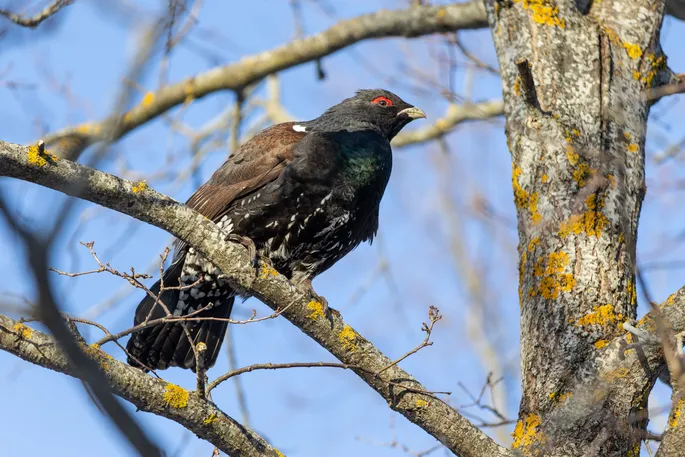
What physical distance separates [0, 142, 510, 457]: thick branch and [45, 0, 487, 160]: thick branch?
8.27 ft

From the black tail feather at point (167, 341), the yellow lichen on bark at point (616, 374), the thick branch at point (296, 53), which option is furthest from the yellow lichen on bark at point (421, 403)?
the thick branch at point (296, 53)

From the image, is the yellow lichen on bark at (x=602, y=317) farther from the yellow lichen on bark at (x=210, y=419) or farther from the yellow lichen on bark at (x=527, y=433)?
the yellow lichen on bark at (x=210, y=419)

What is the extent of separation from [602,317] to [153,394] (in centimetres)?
197

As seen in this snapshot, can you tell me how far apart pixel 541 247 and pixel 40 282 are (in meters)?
2.91

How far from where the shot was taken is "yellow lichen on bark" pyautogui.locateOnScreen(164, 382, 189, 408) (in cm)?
302

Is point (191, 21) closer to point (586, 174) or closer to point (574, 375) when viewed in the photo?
point (586, 174)

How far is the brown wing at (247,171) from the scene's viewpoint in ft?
16.6

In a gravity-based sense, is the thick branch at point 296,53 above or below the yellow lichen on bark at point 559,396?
above

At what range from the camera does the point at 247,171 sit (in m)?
5.13

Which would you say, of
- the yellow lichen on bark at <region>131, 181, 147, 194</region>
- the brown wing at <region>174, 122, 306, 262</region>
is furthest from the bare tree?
the brown wing at <region>174, 122, 306, 262</region>

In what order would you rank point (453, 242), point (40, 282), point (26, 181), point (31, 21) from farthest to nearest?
1. point (453, 242)
2. point (31, 21)
3. point (26, 181)
4. point (40, 282)

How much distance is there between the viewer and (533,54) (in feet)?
13.7

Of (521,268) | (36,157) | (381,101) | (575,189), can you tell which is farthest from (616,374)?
(381,101)

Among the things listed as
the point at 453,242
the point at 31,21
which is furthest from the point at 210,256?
the point at 453,242
